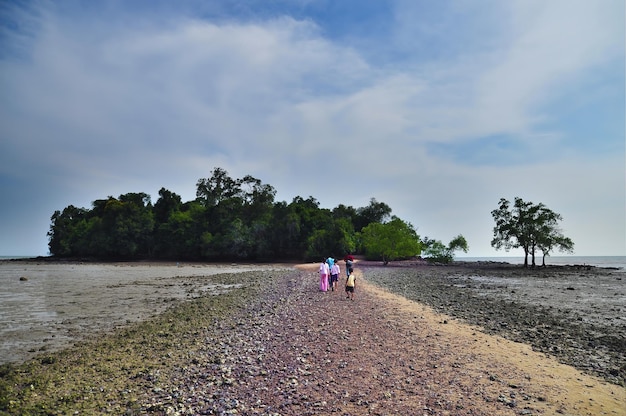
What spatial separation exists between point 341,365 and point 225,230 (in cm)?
7906

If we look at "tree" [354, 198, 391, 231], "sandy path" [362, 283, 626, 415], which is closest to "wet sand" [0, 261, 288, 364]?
"sandy path" [362, 283, 626, 415]

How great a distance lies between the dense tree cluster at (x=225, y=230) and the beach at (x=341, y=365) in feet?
188

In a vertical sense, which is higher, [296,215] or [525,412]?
[296,215]

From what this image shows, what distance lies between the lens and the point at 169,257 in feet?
305

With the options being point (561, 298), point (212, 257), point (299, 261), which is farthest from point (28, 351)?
point (212, 257)

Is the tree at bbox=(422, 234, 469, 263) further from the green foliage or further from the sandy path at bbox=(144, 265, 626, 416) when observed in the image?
the sandy path at bbox=(144, 265, 626, 416)

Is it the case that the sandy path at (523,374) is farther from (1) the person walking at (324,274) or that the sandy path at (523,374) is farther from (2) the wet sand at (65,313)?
(2) the wet sand at (65,313)

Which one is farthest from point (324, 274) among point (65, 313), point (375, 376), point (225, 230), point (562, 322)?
point (225, 230)

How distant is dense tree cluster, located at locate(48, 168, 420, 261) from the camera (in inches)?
3250

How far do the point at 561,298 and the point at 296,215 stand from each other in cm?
6337

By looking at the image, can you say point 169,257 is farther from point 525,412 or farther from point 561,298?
point 525,412

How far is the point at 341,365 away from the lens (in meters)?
9.03

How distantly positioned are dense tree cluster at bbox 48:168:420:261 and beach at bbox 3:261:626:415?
5725 centimetres

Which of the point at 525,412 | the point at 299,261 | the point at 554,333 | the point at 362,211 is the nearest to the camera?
the point at 525,412
